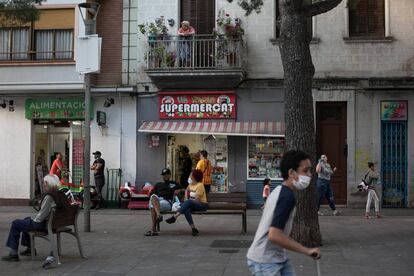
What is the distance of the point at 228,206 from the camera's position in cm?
1259

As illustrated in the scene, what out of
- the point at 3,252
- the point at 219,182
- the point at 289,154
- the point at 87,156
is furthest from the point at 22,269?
the point at 219,182

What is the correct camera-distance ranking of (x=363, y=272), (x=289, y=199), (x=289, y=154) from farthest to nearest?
(x=363, y=272) < (x=289, y=154) < (x=289, y=199)

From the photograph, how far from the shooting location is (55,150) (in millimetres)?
20594

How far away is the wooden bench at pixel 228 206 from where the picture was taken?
12492 millimetres

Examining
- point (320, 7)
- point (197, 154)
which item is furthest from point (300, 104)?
point (197, 154)

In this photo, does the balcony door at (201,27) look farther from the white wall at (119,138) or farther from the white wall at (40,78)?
the white wall at (40,78)

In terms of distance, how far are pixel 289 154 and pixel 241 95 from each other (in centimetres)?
1400

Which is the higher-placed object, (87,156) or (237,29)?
(237,29)

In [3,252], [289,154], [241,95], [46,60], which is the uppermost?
[46,60]

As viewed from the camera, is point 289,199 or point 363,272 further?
point 363,272

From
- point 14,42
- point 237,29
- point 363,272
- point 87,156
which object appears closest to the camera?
point 363,272

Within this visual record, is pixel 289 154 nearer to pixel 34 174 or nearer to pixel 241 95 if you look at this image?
pixel 241 95

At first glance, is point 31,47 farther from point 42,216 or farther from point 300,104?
point 300,104

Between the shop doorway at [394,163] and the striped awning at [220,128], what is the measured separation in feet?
10.9
